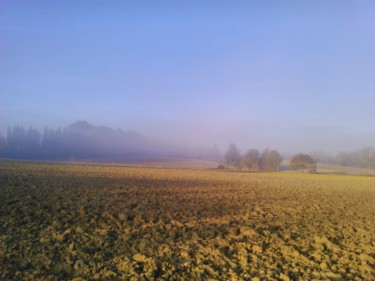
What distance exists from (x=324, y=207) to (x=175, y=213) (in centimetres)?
961

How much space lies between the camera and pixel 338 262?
6973 mm

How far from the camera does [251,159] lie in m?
89.3

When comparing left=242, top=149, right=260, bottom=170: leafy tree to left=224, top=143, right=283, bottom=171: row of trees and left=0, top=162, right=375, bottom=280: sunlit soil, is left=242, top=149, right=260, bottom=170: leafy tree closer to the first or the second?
left=224, top=143, right=283, bottom=171: row of trees

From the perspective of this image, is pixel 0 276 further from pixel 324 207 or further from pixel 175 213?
pixel 324 207

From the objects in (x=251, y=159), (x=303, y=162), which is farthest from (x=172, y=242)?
(x=251, y=159)

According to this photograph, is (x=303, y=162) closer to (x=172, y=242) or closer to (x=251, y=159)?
(x=251, y=159)

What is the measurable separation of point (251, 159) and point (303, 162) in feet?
52.5

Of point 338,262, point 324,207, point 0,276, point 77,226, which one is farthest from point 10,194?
point 324,207

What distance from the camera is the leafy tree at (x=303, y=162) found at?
8094 cm

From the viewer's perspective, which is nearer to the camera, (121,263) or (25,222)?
(121,263)

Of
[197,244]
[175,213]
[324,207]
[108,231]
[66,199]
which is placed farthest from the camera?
[324,207]

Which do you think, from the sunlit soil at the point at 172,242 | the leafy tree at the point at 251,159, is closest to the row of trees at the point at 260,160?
the leafy tree at the point at 251,159

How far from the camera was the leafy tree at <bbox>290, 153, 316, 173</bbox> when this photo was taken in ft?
266

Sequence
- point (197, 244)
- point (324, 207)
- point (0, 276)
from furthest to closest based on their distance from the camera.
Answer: point (324, 207) → point (197, 244) → point (0, 276)
